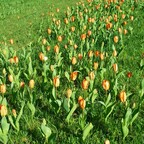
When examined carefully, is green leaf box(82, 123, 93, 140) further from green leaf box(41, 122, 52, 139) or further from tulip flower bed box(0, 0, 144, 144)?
green leaf box(41, 122, 52, 139)

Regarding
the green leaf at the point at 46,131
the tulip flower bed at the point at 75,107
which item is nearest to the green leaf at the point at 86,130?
the tulip flower bed at the point at 75,107

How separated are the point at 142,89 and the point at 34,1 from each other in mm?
9795

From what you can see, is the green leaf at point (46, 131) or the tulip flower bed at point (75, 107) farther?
the tulip flower bed at point (75, 107)

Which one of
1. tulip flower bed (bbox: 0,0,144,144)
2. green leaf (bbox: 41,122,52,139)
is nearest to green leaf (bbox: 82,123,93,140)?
tulip flower bed (bbox: 0,0,144,144)

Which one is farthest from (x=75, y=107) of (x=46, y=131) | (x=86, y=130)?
(x=46, y=131)

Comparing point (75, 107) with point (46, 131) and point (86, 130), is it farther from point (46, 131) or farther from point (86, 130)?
point (46, 131)

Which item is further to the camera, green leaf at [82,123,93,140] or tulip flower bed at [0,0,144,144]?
tulip flower bed at [0,0,144,144]

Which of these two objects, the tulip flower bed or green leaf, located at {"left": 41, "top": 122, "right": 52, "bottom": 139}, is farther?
the tulip flower bed

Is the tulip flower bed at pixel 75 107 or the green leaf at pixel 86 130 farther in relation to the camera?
the tulip flower bed at pixel 75 107

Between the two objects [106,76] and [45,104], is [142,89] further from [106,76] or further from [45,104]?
[45,104]

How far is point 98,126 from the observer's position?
3209mm

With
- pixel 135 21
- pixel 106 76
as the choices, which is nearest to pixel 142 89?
pixel 106 76

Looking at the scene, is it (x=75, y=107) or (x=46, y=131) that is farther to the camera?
(x=75, y=107)

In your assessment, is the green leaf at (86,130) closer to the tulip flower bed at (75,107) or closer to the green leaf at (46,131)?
the tulip flower bed at (75,107)
